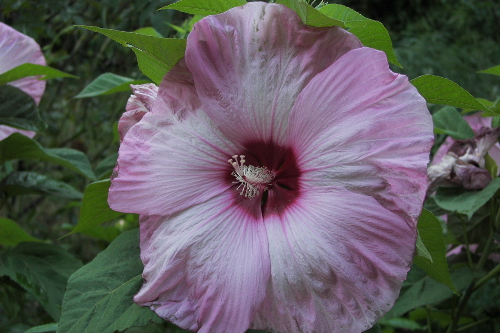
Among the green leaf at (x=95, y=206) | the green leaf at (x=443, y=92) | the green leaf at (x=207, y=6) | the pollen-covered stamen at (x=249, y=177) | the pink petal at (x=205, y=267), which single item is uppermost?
the green leaf at (x=207, y=6)

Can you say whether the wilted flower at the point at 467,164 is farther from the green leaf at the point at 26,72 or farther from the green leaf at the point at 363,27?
the green leaf at the point at 26,72

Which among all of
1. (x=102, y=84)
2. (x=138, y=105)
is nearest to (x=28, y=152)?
(x=102, y=84)

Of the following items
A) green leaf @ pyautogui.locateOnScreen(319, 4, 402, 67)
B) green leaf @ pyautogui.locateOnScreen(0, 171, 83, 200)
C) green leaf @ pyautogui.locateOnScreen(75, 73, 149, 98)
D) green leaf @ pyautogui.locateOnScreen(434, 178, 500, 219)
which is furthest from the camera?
green leaf @ pyautogui.locateOnScreen(0, 171, 83, 200)

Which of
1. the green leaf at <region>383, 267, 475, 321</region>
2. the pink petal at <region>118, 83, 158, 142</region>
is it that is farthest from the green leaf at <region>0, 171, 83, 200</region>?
the green leaf at <region>383, 267, 475, 321</region>

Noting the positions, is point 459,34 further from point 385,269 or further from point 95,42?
point 385,269

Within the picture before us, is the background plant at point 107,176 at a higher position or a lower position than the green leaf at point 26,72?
lower

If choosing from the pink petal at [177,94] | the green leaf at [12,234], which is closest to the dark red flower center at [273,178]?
the pink petal at [177,94]

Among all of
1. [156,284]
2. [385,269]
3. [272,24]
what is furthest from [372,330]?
[272,24]

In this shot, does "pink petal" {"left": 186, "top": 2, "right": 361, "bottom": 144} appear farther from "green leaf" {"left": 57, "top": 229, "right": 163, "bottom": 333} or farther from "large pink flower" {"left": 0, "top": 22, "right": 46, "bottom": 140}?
"large pink flower" {"left": 0, "top": 22, "right": 46, "bottom": 140}
